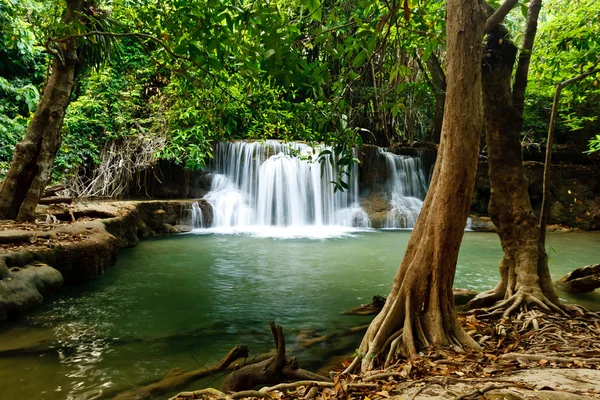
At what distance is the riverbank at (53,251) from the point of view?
5.56m

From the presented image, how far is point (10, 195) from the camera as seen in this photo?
311 inches

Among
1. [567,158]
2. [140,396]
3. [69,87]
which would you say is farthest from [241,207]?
[567,158]

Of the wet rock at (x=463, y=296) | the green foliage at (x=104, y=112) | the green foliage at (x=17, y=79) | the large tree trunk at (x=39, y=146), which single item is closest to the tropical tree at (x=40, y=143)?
the large tree trunk at (x=39, y=146)

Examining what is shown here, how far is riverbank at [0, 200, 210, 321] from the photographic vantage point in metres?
5.56

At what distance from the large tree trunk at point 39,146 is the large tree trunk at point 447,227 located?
7343 mm

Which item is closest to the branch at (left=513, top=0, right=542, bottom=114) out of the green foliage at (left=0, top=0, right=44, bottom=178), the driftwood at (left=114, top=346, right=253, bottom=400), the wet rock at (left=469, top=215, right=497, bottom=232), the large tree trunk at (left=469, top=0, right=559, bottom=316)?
the large tree trunk at (left=469, top=0, right=559, bottom=316)

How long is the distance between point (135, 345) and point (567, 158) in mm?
20168

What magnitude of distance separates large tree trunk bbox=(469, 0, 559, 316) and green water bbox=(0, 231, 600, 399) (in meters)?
2.04

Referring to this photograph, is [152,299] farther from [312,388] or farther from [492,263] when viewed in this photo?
[492,263]

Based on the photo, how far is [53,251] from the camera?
6645 millimetres

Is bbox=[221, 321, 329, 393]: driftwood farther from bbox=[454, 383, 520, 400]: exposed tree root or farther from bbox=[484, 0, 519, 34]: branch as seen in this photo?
bbox=[484, 0, 519, 34]: branch

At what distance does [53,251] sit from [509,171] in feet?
22.5

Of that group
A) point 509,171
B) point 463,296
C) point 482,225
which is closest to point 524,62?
point 509,171

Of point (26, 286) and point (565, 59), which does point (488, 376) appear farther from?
point (565, 59)
